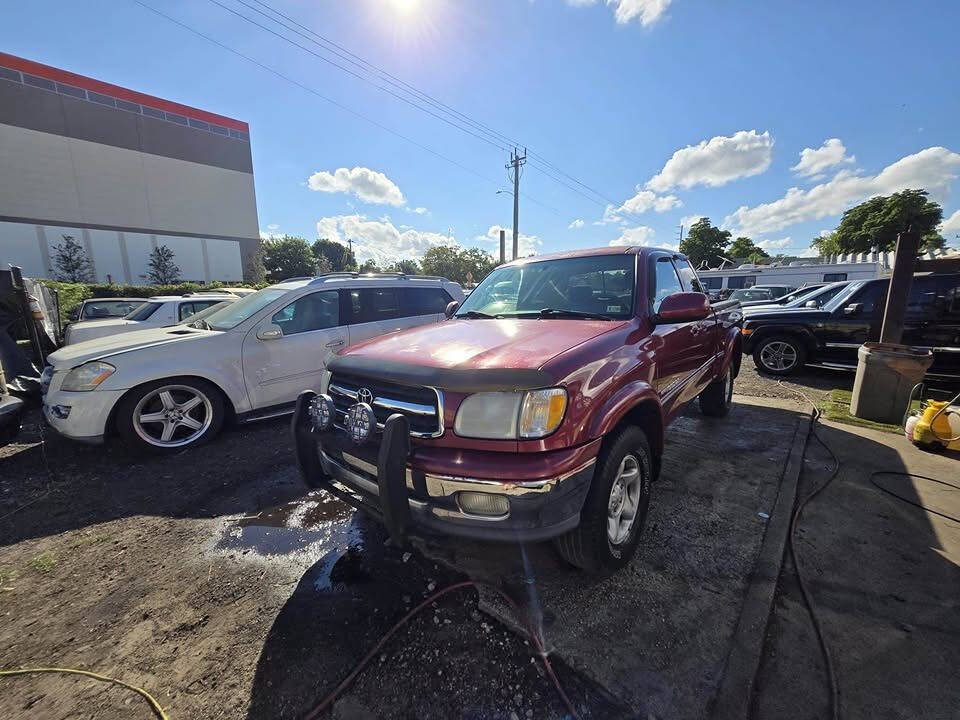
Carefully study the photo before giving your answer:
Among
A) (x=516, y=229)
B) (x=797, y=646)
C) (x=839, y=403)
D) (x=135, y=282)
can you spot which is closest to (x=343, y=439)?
(x=797, y=646)

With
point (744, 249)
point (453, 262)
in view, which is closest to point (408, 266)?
point (453, 262)

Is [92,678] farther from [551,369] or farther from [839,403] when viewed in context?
[839,403]

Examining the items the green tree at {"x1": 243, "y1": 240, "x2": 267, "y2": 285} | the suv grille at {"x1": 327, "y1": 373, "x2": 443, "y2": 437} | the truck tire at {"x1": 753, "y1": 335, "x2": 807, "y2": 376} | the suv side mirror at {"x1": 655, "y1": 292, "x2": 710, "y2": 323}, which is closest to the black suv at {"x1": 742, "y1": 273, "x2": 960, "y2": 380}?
the truck tire at {"x1": 753, "y1": 335, "x2": 807, "y2": 376}

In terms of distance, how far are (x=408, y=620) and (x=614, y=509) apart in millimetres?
1192

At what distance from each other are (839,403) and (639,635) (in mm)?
5398

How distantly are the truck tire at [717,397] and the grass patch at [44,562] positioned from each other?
568 centimetres

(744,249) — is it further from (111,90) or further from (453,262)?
A: (111,90)

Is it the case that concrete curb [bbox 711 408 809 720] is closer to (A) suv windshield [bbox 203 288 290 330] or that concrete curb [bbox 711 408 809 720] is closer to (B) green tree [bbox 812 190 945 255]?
(A) suv windshield [bbox 203 288 290 330]

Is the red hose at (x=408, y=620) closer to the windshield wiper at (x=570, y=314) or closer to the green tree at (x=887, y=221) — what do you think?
the windshield wiper at (x=570, y=314)

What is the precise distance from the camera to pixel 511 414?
1756mm

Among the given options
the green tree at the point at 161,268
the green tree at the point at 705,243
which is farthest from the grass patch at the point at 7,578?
the green tree at the point at 705,243

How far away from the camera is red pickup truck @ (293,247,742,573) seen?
1.73 metres

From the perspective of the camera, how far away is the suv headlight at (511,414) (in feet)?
5.72

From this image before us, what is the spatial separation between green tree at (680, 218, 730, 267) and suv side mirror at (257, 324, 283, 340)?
64.2m
